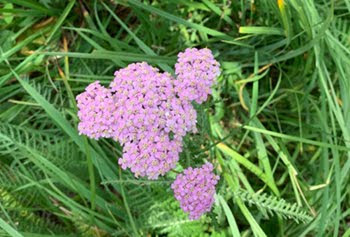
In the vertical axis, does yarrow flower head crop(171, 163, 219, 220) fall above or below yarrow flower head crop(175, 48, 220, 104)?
below

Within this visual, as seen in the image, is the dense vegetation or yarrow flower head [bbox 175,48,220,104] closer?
A: yarrow flower head [bbox 175,48,220,104]

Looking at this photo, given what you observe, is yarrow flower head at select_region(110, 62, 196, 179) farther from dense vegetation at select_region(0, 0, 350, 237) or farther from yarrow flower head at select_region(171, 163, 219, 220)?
dense vegetation at select_region(0, 0, 350, 237)

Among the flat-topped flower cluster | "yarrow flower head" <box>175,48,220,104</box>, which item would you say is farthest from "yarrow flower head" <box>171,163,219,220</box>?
"yarrow flower head" <box>175,48,220,104</box>

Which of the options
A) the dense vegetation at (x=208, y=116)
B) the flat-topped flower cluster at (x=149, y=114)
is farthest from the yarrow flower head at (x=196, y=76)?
the dense vegetation at (x=208, y=116)

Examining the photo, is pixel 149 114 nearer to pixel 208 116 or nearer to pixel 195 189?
pixel 195 189

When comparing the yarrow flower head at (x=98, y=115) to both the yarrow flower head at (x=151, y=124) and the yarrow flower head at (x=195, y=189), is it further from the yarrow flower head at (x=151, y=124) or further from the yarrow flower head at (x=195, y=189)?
the yarrow flower head at (x=195, y=189)

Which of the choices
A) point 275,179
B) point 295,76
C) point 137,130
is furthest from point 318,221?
point 137,130

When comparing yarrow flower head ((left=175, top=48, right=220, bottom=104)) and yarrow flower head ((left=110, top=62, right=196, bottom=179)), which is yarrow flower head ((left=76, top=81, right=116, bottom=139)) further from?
yarrow flower head ((left=175, top=48, right=220, bottom=104))

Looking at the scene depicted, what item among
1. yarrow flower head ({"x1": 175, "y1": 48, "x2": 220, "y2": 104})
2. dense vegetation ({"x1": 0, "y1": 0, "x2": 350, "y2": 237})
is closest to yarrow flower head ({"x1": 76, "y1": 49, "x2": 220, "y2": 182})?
yarrow flower head ({"x1": 175, "y1": 48, "x2": 220, "y2": 104})
